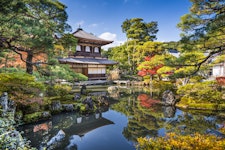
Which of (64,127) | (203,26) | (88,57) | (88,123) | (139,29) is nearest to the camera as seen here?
(203,26)

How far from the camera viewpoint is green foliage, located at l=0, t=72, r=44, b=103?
5273mm

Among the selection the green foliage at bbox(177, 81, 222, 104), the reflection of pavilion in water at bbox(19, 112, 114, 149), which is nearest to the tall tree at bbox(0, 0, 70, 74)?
the reflection of pavilion in water at bbox(19, 112, 114, 149)

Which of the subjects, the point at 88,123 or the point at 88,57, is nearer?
the point at 88,123

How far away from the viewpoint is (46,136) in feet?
14.9

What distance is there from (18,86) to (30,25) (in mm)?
2315

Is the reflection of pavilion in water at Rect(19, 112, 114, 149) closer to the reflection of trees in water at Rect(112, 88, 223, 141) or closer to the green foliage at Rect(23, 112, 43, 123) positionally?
the green foliage at Rect(23, 112, 43, 123)

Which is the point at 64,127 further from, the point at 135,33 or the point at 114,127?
the point at 135,33

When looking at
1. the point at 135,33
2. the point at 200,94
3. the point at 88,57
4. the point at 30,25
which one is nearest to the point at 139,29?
the point at 135,33

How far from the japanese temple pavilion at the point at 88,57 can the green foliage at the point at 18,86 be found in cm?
1048

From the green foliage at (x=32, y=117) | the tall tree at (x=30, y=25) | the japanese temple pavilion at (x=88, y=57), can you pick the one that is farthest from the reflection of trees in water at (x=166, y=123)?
the japanese temple pavilion at (x=88, y=57)

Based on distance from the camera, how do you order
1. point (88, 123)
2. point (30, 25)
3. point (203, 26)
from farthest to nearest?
point (88, 123) < point (30, 25) < point (203, 26)

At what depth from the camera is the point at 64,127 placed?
538 cm

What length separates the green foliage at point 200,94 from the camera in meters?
7.77

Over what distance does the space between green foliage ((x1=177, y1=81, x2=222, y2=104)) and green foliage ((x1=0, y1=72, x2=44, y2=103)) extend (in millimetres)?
7800
